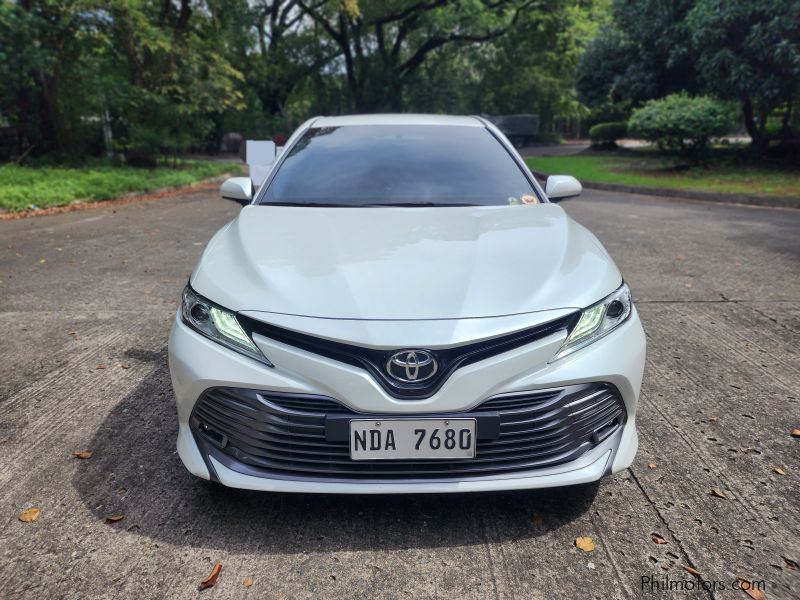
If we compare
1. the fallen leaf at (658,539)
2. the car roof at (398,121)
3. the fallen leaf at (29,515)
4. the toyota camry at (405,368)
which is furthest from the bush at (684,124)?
the fallen leaf at (29,515)

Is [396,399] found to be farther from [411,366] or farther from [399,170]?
[399,170]

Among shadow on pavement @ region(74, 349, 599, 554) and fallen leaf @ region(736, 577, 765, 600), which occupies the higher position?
fallen leaf @ region(736, 577, 765, 600)

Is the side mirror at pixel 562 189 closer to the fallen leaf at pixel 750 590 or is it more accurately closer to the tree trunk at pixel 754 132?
the fallen leaf at pixel 750 590

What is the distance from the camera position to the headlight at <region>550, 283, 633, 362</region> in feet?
7.22

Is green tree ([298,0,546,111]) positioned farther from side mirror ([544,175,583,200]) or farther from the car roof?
side mirror ([544,175,583,200])

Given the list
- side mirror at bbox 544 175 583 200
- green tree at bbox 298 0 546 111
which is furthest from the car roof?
green tree at bbox 298 0 546 111

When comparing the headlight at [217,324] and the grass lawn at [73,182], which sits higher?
the headlight at [217,324]

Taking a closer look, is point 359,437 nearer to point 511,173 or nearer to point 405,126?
point 511,173

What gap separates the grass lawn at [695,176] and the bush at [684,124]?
632 mm

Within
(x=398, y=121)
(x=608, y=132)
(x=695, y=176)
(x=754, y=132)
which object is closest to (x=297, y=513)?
(x=398, y=121)

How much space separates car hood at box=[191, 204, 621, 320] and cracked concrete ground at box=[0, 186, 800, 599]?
0.78 metres

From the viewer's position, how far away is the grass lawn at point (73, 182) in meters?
11.1

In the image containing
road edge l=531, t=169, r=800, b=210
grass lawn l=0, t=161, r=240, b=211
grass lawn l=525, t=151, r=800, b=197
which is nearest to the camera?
grass lawn l=0, t=161, r=240, b=211

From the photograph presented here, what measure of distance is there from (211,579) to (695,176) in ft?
51.2
